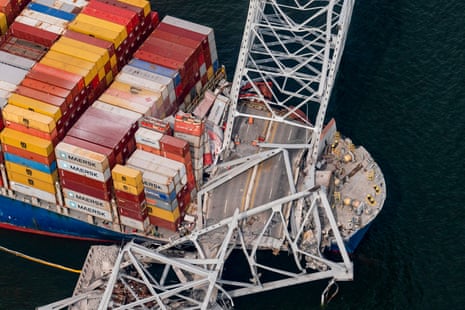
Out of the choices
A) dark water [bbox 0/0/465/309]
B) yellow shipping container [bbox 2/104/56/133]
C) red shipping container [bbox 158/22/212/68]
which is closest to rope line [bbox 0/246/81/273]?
dark water [bbox 0/0/465/309]

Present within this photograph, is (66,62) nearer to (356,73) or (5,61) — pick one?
(5,61)

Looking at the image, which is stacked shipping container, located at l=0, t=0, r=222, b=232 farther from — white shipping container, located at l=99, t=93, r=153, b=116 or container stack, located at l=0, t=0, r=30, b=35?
container stack, located at l=0, t=0, r=30, b=35

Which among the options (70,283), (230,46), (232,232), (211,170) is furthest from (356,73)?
(70,283)

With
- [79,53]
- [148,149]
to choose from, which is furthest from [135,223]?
[79,53]

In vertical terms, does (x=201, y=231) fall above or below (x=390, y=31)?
below

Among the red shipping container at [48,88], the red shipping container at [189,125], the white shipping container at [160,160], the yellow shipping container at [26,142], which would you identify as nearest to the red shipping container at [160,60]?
the red shipping container at [189,125]

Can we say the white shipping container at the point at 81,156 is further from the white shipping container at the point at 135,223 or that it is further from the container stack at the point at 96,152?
the white shipping container at the point at 135,223
